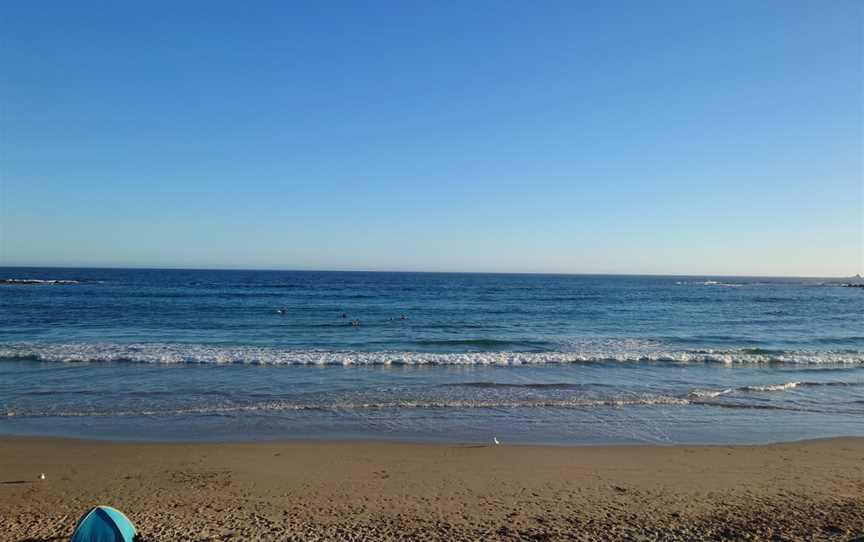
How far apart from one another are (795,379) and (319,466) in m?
15.1

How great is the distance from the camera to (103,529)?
16.7ft

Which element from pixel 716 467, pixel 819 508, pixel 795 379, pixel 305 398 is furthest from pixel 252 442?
pixel 795 379

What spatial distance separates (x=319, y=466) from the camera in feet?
27.7

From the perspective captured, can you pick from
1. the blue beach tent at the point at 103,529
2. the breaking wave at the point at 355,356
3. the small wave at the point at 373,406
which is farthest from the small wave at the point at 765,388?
the blue beach tent at the point at 103,529

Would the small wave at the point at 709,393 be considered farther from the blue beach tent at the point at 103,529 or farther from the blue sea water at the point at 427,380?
the blue beach tent at the point at 103,529

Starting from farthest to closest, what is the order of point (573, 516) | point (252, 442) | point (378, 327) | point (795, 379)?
point (378, 327), point (795, 379), point (252, 442), point (573, 516)

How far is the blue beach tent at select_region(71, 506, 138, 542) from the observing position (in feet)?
16.6

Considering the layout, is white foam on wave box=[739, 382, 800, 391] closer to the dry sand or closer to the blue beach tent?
the dry sand

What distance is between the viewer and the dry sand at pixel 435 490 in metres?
6.14

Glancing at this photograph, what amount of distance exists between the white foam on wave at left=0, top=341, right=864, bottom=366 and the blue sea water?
10cm

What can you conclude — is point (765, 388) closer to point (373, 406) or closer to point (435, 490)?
point (373, 406)

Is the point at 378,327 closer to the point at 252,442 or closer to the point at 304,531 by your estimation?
the point at 252,442

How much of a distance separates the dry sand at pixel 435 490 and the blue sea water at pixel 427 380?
40.1 inches

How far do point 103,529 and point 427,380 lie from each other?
10.9 metres
